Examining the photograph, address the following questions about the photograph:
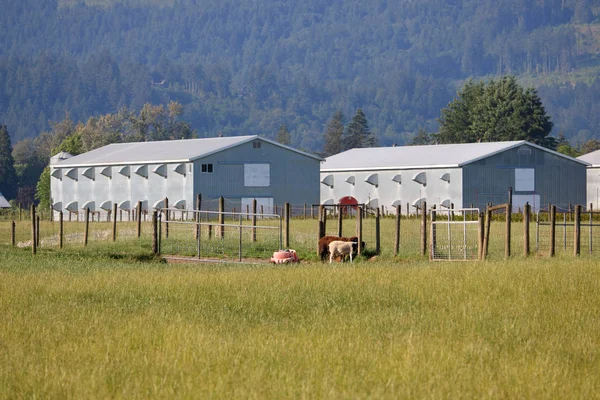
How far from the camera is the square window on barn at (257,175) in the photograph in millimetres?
77312

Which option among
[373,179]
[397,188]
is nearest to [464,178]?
[397,188]

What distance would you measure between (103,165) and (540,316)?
2626 inches

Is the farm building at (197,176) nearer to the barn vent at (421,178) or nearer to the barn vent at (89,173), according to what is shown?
the barn vent at (89,173)

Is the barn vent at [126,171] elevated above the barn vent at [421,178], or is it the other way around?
the barn vent at [126,171]

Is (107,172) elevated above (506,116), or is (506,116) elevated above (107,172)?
(506,116)

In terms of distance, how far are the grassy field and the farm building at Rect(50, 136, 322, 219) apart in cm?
4952

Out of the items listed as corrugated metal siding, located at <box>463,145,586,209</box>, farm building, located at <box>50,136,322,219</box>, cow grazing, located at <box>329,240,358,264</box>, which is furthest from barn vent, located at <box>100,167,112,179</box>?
cow grazing, located at <box>329,240,358,264</box>

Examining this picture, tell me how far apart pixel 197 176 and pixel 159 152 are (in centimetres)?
817

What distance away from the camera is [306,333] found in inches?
626

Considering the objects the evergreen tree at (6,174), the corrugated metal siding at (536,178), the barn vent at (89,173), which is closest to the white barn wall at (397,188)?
the corrugated metal siding at (536,178)

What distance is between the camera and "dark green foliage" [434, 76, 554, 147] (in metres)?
131

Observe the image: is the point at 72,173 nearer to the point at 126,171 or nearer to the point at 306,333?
the point at 126,171

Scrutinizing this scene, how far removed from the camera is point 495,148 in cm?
8075

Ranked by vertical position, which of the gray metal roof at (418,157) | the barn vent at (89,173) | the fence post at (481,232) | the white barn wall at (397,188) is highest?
the gray metal roof at (418,157)
